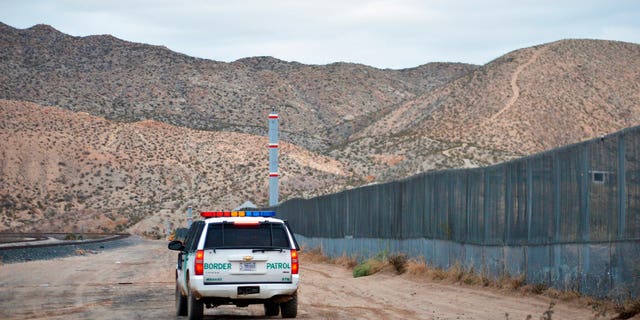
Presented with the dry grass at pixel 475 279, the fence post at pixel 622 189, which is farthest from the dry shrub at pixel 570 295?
the fence post at pixel 622 189

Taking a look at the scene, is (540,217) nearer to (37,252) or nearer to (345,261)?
(345,261)

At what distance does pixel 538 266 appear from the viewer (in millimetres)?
19938

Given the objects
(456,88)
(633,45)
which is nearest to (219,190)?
(456,88)

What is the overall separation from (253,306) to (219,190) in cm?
9188

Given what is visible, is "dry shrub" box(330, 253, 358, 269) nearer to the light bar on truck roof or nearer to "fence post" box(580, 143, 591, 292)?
"fence post" box(580, 143, 591, 292)

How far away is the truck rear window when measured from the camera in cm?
1688

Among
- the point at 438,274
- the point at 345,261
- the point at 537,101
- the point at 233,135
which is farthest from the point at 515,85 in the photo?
the point at 438,274

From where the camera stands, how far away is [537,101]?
115312 mm

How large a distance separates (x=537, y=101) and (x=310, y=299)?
96.6m

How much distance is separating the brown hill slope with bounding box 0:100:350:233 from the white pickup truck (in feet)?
282

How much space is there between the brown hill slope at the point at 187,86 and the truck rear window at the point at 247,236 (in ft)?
411

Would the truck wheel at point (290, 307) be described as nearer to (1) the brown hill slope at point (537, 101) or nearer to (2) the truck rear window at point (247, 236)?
(2) the truck rear window at point (247, 236)

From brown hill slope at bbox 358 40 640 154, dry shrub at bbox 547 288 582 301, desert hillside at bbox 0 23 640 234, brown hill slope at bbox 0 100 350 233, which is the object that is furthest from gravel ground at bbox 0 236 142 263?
brown hill slope at bbox 358 40 640 154

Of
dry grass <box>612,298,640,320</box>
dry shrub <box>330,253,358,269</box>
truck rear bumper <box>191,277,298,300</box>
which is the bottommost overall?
dry shrub <box>330,253,358,269</box>
